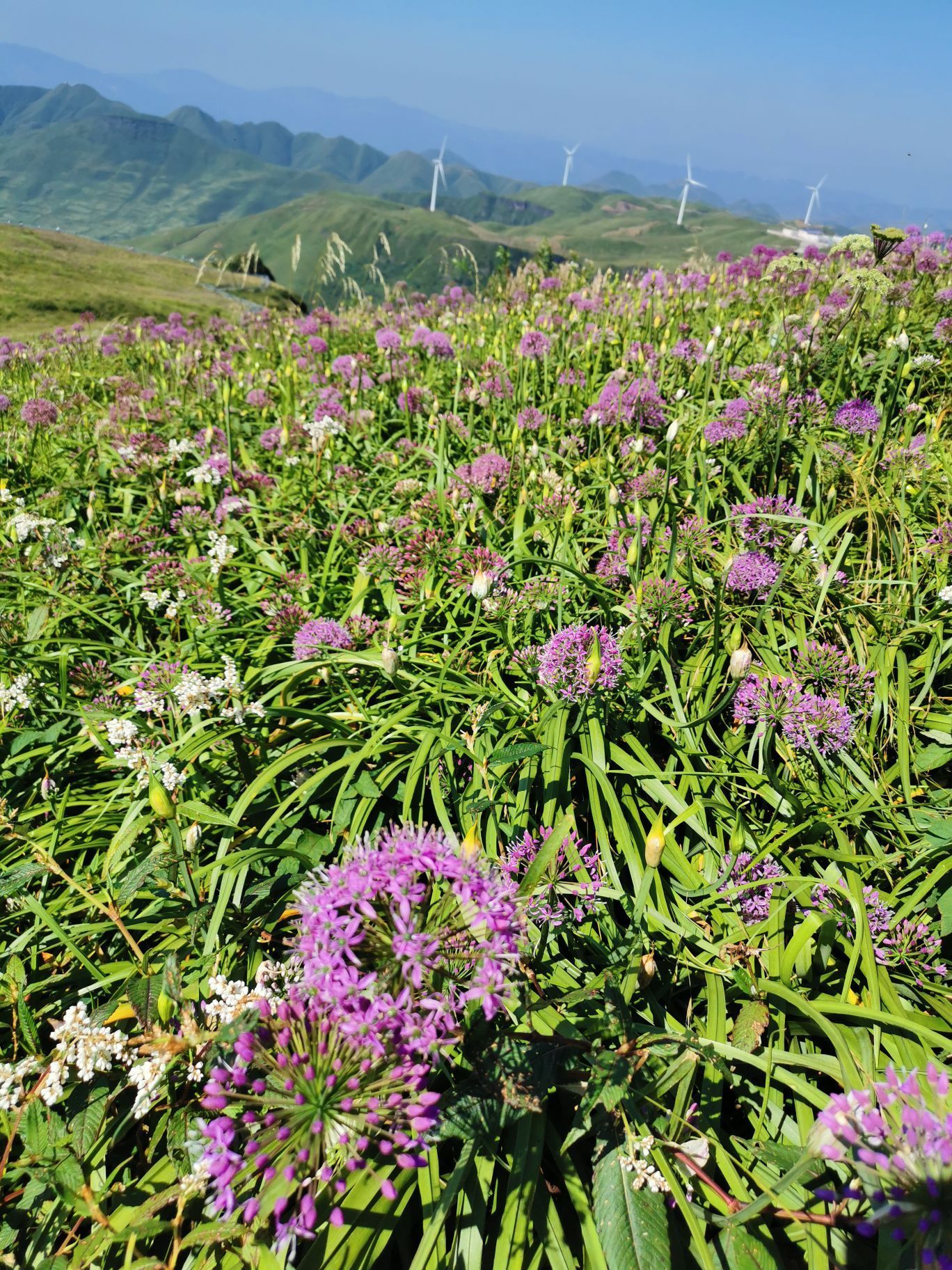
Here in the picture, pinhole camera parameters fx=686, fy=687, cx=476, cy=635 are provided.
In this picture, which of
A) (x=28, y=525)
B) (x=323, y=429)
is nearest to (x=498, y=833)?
(x=323, y=429)

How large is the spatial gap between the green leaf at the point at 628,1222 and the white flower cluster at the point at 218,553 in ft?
11.2

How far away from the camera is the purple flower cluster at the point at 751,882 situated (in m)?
2.48

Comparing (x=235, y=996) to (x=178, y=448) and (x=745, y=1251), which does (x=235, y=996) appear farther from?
(x=178, y=448)

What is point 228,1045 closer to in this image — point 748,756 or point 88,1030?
point 88,1030

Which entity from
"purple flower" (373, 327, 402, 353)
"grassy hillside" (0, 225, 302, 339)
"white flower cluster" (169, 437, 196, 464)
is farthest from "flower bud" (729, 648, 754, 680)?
"grassy hillside" (0, 225, 302, 339)

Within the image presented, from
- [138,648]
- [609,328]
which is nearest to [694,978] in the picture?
[138,648]

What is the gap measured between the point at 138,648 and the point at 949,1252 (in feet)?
13.1

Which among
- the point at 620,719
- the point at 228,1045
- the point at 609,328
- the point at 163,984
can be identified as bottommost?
the point at 163,984

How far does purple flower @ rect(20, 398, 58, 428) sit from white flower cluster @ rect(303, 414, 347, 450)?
103 inches

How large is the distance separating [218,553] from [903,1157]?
3.88 metres

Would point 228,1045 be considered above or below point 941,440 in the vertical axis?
below

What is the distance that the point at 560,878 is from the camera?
103 inches

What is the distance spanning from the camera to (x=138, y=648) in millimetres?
3912

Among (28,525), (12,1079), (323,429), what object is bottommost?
(12,1079)
